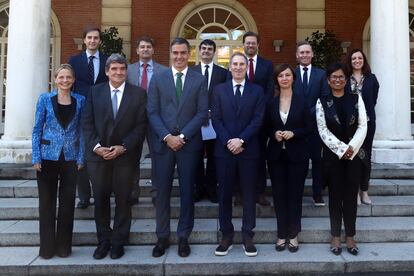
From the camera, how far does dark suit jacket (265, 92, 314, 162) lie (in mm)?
4051

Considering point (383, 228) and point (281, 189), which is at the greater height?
point (281, 189)

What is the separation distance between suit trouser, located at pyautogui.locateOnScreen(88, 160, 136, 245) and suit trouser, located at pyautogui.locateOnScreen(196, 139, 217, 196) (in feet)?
4.03

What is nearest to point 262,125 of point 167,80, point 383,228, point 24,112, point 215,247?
point 167,80

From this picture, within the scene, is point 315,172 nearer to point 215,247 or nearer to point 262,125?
point 262,125

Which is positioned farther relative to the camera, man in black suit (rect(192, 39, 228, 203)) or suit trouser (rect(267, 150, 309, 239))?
man in black suit (rect(192, 39, 228, 203))

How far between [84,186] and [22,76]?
2.96 m

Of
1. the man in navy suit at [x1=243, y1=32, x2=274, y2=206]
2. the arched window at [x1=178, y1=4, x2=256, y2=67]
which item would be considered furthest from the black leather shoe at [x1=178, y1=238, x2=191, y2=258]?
the arched window at [x1=178, y1=4, x2=256, y2=67]

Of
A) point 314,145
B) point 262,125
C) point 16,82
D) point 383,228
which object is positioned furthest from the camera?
point 16,82

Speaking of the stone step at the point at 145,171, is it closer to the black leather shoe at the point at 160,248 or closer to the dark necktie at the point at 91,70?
the dark necktie at the point at 91,70

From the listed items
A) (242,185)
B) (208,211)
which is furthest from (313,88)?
(208,211)

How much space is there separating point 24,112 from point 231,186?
4398mm

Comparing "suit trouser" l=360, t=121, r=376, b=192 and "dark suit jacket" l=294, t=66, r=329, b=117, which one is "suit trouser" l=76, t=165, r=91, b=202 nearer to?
"dark suit jacket" l=294, t=66, r=329, b=117

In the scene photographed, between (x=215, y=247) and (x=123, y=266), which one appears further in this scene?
(x=215, y=247)

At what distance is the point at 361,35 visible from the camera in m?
11.7
